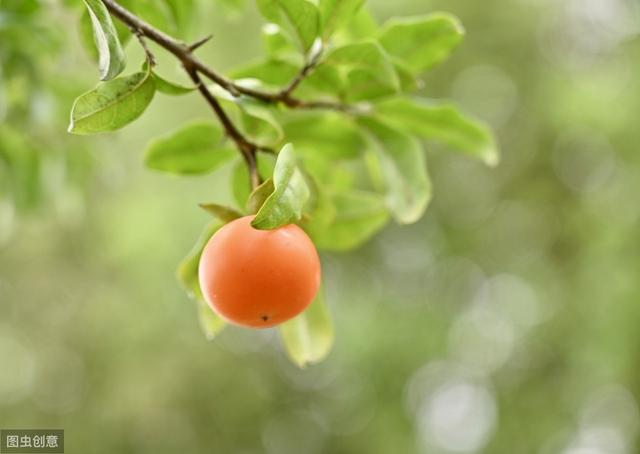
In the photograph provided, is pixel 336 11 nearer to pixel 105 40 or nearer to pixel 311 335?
pixel 105 40

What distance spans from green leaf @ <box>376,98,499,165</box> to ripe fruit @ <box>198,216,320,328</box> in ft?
1.24

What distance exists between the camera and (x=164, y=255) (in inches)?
172

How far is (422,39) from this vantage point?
0.99 meters

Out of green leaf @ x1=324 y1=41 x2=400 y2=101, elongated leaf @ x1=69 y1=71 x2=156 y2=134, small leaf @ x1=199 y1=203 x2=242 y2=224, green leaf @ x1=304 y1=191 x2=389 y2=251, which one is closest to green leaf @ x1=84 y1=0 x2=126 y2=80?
elongated leaf @ x1=69 y1=71 x2=156 y2=134

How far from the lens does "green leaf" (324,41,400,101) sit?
0.87 metres

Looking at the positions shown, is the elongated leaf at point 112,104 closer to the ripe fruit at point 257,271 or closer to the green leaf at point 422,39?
the ripe fruit at point 257,271

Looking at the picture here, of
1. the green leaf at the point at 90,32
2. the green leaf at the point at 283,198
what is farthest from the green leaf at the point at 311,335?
the green leaf at the point at 90,32

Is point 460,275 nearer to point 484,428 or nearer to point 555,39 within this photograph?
point 484,428

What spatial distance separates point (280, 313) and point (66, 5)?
0.67 meters

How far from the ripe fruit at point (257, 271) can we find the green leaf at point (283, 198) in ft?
0.08

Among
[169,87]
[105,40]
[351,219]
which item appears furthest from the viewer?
[351,219]

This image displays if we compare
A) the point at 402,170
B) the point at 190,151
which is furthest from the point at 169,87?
the point at 402,170

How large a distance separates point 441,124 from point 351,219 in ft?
0.63

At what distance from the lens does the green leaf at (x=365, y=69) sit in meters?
0.87
